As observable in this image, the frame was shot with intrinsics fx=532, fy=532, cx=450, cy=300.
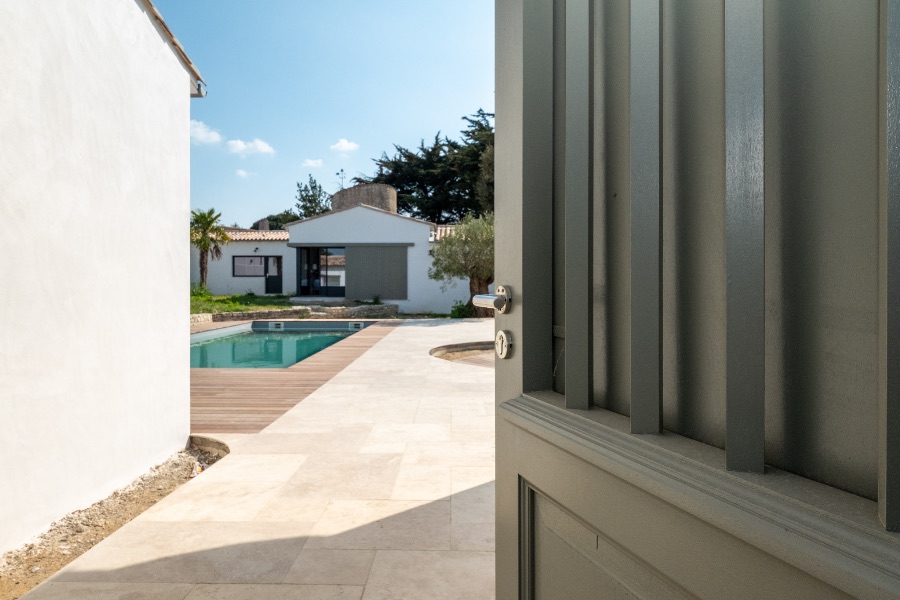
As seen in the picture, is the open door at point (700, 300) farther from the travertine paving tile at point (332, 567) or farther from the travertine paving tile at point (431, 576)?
the travertine paving tile at point (332, 567)

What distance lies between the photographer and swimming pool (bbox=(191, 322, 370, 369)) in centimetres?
915

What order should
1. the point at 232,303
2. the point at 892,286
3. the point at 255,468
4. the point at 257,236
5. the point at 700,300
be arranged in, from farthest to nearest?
the point at 257,236, the point at 232,303, the point at 255,468, the point at 700,300, the point at 892,286

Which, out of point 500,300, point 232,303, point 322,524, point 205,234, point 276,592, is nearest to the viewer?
point 500,300

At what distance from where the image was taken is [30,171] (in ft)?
6.98

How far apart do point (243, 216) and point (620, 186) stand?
1826 inches

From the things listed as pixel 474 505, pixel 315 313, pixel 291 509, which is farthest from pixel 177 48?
pixel 315 313

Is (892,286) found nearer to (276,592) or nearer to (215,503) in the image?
(276,592)

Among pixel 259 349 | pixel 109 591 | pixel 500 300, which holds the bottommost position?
pixel 259 349

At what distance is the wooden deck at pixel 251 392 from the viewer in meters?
4.22

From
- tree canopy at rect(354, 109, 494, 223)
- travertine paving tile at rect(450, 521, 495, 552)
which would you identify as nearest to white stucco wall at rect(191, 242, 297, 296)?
tree canopy at rect(354, 109, 494, 223)

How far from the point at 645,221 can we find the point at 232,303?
18.4 metres

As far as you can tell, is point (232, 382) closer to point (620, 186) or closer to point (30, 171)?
point (30, 171)

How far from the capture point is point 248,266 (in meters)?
22.2

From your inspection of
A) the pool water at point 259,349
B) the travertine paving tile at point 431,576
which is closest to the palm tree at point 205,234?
the pool water at point 259,349
